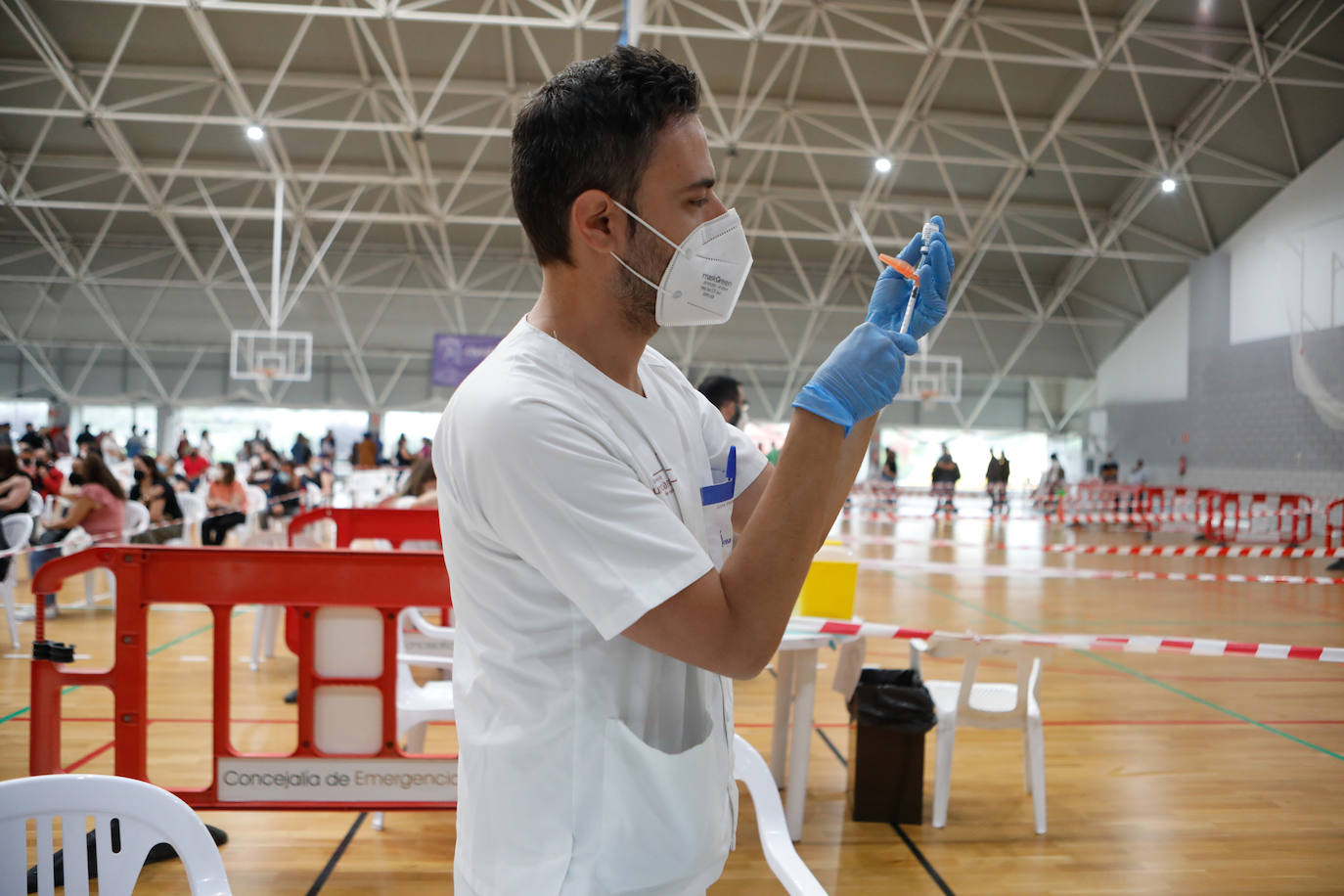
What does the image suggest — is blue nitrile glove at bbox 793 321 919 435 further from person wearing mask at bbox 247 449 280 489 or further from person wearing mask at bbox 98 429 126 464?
person wearing mask at bbox 98 429 126 464

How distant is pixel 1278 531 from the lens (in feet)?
48.1

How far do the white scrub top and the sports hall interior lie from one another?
381 millimetres

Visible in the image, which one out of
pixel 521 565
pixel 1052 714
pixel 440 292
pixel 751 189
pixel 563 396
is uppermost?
pixel 751 189

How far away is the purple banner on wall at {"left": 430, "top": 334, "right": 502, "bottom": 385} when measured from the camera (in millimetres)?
21703

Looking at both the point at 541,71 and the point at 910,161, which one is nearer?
the point at 541,71

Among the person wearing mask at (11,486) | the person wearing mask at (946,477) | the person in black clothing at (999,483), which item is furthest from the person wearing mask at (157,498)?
the person in black clothing at (999,483)

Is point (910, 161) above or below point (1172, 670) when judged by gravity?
above

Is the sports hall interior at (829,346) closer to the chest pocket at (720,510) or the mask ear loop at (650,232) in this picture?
the mask ear loop at (650,232)

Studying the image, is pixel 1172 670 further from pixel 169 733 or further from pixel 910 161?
pixel 910 161

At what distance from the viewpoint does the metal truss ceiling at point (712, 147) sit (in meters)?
16.1

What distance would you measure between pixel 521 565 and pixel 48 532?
9.06 metres

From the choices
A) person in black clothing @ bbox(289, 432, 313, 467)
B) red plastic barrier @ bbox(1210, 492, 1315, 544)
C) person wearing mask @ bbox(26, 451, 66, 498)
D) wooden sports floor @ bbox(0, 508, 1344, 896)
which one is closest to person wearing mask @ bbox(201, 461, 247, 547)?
wooden sports floor @ bbox(0, 508, 1344, 896)

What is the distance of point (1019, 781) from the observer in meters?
4.48

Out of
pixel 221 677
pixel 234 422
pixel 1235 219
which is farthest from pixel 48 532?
pixel 1235 219
